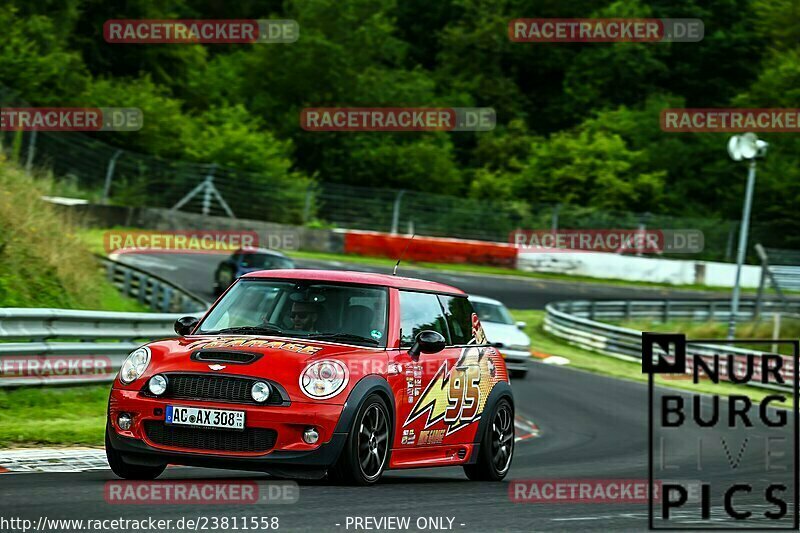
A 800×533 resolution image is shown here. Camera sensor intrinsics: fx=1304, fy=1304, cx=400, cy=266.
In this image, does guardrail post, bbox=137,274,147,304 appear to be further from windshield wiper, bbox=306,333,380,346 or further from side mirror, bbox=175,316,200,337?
windshield wiper, bbox=306,333,380,346

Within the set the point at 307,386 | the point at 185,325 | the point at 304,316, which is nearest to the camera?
the point at 307,386

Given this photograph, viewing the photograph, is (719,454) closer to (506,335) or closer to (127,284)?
(506,335)

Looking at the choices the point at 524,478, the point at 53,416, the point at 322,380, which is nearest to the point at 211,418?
the point at 322,380

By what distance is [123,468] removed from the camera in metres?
8.68

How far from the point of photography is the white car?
23188 millimetres

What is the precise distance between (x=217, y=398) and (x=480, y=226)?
3634 centimetres

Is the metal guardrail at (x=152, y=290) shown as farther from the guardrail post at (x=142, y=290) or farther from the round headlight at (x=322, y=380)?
the round headlight at (x=322, y=380)

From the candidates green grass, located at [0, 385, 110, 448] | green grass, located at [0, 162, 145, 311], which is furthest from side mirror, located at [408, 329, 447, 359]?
green grass, located at [0, 162, 145, 311]

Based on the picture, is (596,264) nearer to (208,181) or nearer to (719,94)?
(208,181)

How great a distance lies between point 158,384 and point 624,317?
97.4ft

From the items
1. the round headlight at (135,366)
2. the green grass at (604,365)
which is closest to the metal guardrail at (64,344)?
the round headlight at (135,366)

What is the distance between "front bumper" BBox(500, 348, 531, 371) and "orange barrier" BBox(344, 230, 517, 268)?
61.8 feet

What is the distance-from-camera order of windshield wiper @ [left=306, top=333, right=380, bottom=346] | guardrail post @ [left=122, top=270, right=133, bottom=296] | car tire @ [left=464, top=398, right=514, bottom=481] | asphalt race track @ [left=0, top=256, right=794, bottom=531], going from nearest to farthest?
asphalt race track @ [left=0, top=256, right=794, bottom=531]
windshield wiper @ [left=306, top=333, right=380, bottom=346]
car tire @ [left=464, top=398, right=514, bottom=481]
guardrail post @ [left=122, top=270, right=133, bottom=296]

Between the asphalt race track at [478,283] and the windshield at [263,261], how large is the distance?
1352 millimetres
